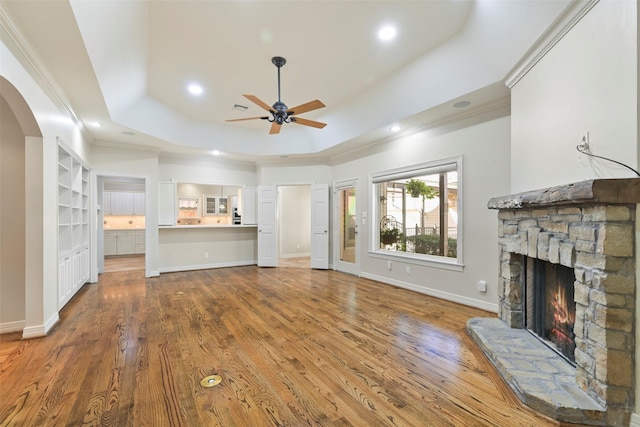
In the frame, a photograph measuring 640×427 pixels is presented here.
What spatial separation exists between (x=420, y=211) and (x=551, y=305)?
2.76 meters

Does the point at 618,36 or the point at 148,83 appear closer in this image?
the point at 618,36

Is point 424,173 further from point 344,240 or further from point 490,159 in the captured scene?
point 344,240

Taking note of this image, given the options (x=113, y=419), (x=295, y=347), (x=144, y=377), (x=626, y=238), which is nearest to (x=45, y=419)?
(x=113, y=419)

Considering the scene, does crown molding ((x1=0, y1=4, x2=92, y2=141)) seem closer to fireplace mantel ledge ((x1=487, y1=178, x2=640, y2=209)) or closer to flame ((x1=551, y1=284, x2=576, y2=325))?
fireplace mantel ledge ((x1=487, y1=178, x2=640, y2=209))

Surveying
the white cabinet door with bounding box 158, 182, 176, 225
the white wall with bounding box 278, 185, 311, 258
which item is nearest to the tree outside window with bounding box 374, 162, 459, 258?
the white wall with bounding box 278, 185, 311, 258

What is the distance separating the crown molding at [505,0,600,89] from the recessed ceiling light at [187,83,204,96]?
4183 millimetres

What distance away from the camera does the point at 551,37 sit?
2.46 meters

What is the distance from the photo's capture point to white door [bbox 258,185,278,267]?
734 cm

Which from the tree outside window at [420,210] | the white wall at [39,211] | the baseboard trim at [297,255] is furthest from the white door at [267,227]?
the white wall at [39,211]

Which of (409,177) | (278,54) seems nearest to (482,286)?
(409,177)

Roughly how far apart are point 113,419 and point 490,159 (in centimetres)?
455

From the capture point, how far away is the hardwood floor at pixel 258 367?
1.86m

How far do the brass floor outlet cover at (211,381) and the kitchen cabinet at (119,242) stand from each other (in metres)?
8.42

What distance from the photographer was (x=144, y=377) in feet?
7.49
